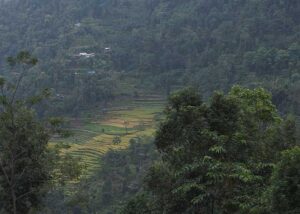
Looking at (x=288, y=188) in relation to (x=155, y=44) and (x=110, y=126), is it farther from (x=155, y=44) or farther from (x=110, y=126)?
(x=155, y=44)

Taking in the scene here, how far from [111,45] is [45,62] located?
34.3ft

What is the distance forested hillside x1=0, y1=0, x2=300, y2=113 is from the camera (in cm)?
4856

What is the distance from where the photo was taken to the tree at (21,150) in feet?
36.4

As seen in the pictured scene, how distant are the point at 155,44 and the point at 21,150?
51.9m

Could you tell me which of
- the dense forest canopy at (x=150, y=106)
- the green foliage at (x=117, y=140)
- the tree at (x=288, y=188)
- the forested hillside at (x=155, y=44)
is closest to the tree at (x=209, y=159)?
the dense forest canopy at (x=150, y=106)

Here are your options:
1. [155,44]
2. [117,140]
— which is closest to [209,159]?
[117,140]

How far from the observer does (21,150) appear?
1118 cm

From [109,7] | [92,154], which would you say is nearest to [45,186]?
[92,154]

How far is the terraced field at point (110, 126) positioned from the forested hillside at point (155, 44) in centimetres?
205

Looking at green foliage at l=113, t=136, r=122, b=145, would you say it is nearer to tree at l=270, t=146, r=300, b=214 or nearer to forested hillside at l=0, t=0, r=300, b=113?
forested hillside at l=0, t=0, r=300, b=113

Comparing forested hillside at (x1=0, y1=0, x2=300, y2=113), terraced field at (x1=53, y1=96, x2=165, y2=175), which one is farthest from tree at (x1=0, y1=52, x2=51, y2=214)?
forested hillside at (x1=0, y1=0, x2=300, y2=113)

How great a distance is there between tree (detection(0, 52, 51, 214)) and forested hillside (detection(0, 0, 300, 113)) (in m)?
26.9

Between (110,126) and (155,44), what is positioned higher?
(155,44)

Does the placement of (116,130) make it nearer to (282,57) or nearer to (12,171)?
(282,57)
